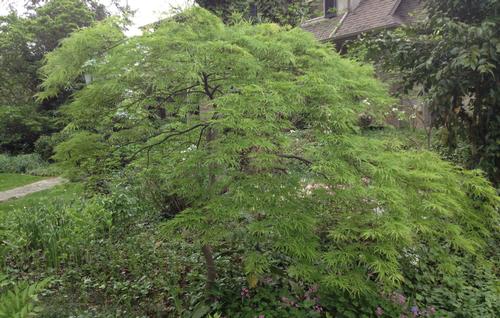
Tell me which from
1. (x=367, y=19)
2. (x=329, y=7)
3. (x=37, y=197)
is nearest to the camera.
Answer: (x=37, y=197)

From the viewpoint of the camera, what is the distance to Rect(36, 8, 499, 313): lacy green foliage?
2.23 meters

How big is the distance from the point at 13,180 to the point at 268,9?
26.0 ft

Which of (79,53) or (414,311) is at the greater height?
(79,53)

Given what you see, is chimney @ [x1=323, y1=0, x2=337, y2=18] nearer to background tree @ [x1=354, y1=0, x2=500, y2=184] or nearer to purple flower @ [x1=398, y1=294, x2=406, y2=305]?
background tree @ [x1=354, y1=0, x2=500, y2=184]

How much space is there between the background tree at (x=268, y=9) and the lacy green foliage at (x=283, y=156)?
285 inches

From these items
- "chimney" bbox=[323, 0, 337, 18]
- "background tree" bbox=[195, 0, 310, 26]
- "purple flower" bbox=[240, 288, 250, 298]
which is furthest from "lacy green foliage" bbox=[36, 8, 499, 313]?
"chimney" bbox=[323, 0, 337, 18]

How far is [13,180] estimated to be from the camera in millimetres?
10148

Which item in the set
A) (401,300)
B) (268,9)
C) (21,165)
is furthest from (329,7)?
(401,300)

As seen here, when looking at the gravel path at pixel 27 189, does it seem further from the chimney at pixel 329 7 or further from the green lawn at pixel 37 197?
the chimney at pixel 329 7

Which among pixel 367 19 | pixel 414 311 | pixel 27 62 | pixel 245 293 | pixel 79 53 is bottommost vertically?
pixel 414 311

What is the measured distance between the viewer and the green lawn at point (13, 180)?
9356 millimetres

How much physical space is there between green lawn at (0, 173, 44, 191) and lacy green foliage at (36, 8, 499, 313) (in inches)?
307

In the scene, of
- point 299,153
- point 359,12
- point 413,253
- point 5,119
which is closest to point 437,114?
point 413,253

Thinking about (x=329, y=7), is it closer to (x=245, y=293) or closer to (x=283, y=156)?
(x=283, y=156)
